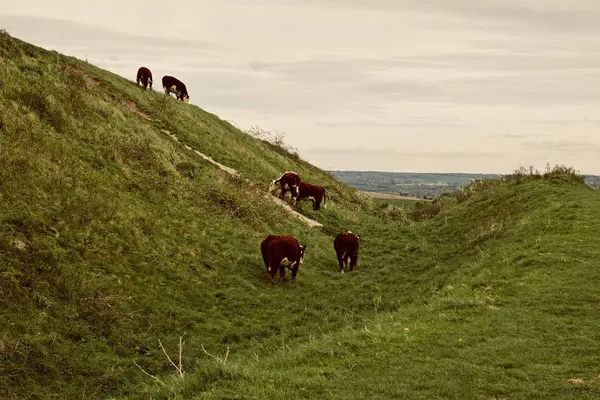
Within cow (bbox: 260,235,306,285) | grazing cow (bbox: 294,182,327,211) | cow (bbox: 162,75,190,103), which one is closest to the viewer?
cow (bbox: 260,235,306,285)

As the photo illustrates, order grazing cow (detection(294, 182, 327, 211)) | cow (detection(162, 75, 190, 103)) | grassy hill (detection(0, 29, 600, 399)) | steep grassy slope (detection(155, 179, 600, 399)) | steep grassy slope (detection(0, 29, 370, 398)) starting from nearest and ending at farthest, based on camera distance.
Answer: steep grassy slope (detection(155, 179, 600, 399)), grassy hill (detection(0, 29, 600, 399)), steep grassy slope (detection(0, 29, 370, 398)), grazing cow (detection(294, 182, 327, 211)), cow (detection(162, 75, 190, 103))

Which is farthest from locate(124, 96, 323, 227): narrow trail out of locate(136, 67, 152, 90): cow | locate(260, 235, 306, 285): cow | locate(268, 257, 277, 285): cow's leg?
locate(268, 257, 277, 285): cow's leg

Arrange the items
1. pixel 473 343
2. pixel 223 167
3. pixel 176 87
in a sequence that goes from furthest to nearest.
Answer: pixel 176 87
pixel 223 167
pixel 473 343

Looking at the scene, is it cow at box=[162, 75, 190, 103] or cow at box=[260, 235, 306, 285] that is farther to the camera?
cow at box=[162, 75, 190, 103]

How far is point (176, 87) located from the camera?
4491 centimetres

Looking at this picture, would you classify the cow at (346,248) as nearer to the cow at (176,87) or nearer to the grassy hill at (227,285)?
the grassy hill at (227,285)

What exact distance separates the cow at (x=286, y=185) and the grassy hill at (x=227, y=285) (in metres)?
1.05

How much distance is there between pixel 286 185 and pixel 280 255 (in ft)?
41.7

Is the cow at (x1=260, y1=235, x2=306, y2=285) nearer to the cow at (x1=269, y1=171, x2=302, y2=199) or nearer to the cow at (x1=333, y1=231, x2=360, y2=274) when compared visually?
the cow at (x1=333, y1=231, x2=360, y2=274)

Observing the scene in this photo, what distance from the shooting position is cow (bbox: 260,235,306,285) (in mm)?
20328

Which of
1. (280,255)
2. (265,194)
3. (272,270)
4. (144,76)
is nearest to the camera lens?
(280,255)

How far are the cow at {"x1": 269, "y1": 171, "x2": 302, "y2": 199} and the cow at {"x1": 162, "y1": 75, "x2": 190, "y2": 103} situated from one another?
16166 mm

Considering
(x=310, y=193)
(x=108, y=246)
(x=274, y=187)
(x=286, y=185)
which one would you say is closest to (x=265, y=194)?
(x=274, y=187)

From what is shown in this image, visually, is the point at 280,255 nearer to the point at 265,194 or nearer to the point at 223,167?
the point at 265,194
